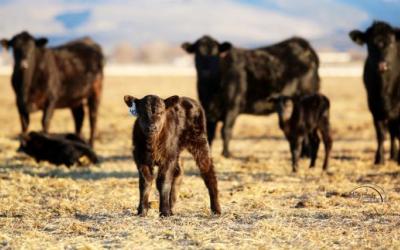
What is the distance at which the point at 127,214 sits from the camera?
8.64 m

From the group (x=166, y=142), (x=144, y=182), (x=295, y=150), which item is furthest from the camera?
(x=295, y=150)

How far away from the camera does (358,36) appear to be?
1574cm

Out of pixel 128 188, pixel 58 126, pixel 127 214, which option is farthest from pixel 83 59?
pixel 127 214

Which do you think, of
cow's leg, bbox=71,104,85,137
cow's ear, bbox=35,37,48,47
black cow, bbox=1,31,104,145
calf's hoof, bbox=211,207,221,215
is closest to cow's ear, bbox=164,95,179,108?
calf's hoof, bbox=211,207,221,215

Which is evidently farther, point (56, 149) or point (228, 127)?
point (228, 127)

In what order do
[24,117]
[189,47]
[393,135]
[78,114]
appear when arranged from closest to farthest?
[393,135]
[24,117]
[189,47]
[78,114]

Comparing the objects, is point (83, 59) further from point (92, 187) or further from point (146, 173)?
point (146, 173)

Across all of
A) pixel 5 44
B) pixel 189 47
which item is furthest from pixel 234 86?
pixel 5 44

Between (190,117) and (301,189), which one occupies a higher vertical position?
(190,117)

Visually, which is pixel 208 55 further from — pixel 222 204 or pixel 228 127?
pixel 222 204

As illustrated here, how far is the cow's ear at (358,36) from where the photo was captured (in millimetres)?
15669

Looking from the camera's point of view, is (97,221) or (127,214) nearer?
(97,221)

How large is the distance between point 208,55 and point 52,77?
3.50 metres

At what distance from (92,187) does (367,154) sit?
301 inches
